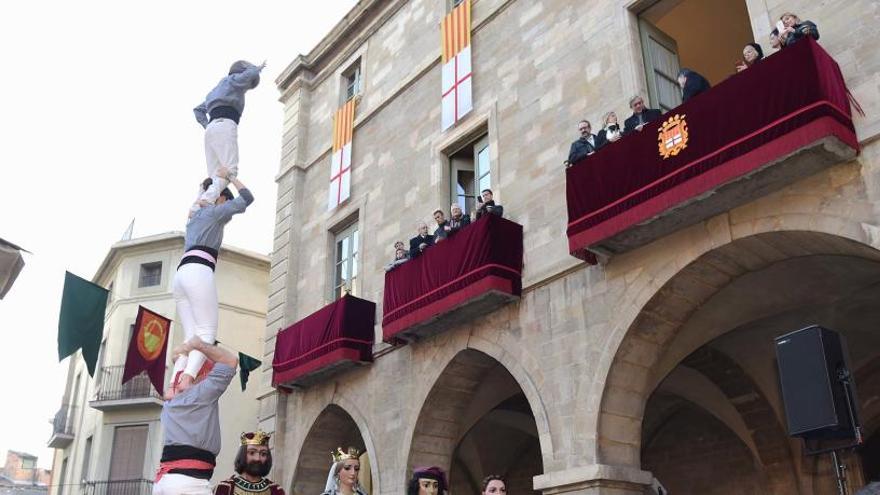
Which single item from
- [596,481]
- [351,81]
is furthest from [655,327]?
[351,81]

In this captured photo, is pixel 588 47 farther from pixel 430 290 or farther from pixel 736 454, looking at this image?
pixel 736 454

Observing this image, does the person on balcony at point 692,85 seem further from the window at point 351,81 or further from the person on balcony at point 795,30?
the window at point 351,81

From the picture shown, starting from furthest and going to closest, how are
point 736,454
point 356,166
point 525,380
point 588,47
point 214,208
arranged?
Answer: point 356,166
point 736,454
point 588,47
point 525,380
point 214,208

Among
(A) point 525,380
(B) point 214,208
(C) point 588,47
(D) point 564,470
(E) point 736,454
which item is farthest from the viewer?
(E) point 736,454

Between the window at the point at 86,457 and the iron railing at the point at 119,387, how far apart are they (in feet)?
6.28

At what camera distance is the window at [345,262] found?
51.0ft

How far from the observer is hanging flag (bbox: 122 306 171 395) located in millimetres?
10734

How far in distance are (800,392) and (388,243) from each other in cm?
918

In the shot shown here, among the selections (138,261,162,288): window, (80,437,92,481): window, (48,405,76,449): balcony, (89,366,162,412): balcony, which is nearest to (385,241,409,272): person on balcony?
(89,366,162,412): balcony

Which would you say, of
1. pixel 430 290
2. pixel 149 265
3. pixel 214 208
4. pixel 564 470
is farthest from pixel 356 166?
pixel 149 265

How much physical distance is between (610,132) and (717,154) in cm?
181

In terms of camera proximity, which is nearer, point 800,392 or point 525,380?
point 800,392

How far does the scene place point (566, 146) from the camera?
37.6 ft

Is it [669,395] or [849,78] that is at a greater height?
[849,78]
